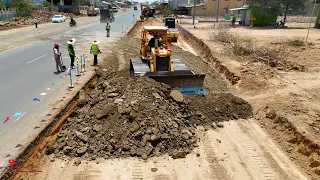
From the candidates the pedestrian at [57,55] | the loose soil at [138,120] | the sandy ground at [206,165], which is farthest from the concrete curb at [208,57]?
the pedestrian at [57,55]

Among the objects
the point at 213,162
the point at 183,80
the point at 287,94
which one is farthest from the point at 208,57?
the point at 213,162

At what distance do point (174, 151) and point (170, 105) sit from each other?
1927 millimetres

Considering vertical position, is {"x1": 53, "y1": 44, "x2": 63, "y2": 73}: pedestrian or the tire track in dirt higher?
{"x1": 53, "y1": 44, "x2": 63, "y2": 73}: pedestrian

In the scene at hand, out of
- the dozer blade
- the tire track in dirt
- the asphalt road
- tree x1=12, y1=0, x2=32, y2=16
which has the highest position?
tree x1=12, y1=0, x2=32, y2=16

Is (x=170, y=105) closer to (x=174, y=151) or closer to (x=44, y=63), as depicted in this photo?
(x=174, y=151)

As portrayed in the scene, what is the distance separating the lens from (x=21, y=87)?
36.9ft

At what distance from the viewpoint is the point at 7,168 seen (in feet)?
20.2

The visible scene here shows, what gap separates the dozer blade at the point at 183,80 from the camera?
10.6 meters

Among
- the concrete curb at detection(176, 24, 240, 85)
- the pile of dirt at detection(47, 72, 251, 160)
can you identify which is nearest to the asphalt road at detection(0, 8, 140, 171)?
the pile of dirt at detection(47, 72, 251, 160)

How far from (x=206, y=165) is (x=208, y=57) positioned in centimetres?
1432

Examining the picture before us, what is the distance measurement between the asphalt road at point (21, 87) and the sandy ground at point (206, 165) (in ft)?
3.96

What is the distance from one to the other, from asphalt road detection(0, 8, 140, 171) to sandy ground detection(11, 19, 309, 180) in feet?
3.96

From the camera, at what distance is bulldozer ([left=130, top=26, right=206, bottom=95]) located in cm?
1062

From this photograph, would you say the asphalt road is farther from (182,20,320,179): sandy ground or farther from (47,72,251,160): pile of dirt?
(182,20,320,179): sandy ground
